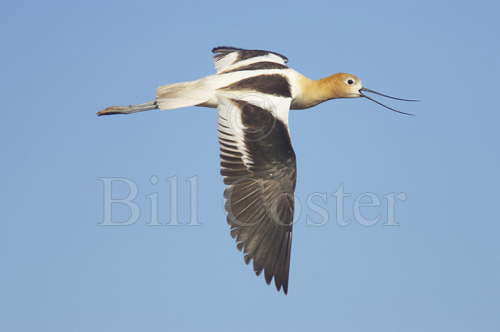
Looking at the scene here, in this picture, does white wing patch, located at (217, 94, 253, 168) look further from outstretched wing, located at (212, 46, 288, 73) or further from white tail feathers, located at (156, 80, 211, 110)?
outstretched wing, located at (212, 46, 288, 73)

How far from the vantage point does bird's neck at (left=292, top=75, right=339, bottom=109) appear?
41.0 ft

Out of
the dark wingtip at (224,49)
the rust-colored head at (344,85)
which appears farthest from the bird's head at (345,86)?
the dark wingtip at (224,49)

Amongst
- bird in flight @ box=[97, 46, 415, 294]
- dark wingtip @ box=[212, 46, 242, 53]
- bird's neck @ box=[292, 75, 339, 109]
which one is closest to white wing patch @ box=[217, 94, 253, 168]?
bird in flight @ box=[97, 46, 415, 294]

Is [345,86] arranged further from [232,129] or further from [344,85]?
[232,129]

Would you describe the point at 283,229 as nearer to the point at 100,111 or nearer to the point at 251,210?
the point at 251,210

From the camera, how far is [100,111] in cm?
1273

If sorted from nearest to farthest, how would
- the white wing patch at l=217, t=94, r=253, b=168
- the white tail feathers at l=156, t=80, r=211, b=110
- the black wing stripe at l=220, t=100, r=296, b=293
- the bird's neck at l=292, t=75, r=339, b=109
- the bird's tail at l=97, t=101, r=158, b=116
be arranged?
the black wing stripe at l=220, t=100, r=296, b=293, the white wing patch at l=217, t=94, r=253, b=168, the white tail feathers at l=156, t=80, r=211, b=110, the bird's tail at l=97, t=101, r=158, b=116, the bird's neck at l=292, t=75, r=339, b=109

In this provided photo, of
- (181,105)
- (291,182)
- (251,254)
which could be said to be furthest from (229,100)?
(251,254)

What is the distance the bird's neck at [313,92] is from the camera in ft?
41.0

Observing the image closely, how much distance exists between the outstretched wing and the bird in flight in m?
0.72

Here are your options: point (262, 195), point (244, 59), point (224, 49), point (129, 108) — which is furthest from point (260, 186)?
point (224, 49)

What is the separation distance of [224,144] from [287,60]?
3.70 meters

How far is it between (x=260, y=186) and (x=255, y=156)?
0.41 metres

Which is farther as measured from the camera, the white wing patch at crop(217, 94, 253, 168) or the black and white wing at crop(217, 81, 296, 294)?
the white wing patch at crop(217, 94, 253, 168)
